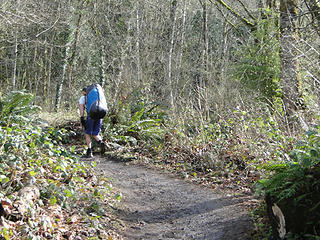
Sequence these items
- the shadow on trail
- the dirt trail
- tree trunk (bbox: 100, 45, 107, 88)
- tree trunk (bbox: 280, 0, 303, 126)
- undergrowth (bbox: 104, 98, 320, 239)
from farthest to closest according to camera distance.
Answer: tree trunk (bbox: 100, 45, 107, 88), tree trunk (bbox: 280, 0, 303, 126), the shadow on trail, the dirt trail, undergrowth (bbox: 104, 98, 320, 239)

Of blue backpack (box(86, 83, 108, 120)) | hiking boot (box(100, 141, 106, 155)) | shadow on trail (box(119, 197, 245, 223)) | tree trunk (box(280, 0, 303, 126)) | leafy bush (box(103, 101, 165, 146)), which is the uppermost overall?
tree trunk (box(280, 0, 303, 126))

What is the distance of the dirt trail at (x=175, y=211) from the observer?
17.3 ft

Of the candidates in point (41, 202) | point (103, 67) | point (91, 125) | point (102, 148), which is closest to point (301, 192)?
point (41, 202)

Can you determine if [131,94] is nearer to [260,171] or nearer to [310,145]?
[260,171]

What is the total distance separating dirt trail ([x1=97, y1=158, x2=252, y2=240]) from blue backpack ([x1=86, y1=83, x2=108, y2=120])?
152 cm

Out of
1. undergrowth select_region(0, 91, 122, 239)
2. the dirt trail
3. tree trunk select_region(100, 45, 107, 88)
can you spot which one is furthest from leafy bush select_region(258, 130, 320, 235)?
tree trunk select_region(100, 45, 107, 88)

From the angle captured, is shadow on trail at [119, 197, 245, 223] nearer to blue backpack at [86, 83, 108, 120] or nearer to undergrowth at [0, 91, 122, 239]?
undergrowth at [0, 91, 122, 239]

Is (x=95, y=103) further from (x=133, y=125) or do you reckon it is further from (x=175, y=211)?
(x=175, y=211)

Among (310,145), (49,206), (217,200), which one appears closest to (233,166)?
(217,200)

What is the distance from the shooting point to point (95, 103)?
352 inches

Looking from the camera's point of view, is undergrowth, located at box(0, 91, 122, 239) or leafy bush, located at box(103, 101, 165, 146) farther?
leafy bush, located at box(103, 101, 165, 146)

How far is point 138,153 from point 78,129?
301cm

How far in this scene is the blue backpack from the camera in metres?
8.94

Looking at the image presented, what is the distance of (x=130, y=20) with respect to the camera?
756 inches
